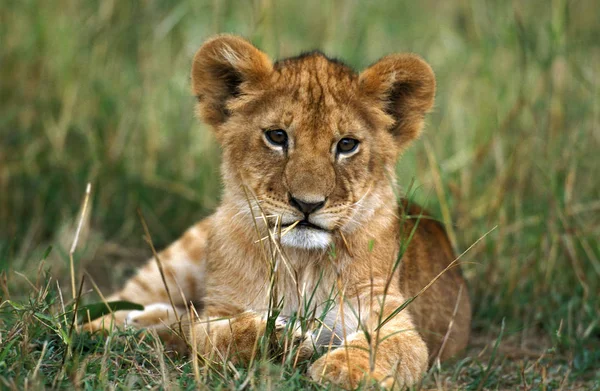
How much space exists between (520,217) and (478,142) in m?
0.73

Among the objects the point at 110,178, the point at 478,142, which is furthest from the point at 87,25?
the point at 478,142

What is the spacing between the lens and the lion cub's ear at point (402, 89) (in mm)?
3299

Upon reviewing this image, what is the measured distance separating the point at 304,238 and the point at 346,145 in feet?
1.31

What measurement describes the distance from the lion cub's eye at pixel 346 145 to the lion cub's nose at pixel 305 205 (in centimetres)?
28

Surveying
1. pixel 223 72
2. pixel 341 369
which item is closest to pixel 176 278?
pixel 223 72

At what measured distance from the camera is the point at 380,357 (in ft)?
9.45

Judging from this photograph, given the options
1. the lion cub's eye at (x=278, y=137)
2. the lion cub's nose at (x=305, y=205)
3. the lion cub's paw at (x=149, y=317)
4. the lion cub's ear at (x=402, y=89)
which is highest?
the lion cub's ear at (x=402, y=89)

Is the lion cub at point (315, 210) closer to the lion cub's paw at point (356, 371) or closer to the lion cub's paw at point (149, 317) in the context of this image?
the lion cub's paw at point (356, 371)

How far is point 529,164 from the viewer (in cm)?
488

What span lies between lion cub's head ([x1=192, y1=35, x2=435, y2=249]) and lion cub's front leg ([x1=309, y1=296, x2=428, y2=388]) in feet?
1.12

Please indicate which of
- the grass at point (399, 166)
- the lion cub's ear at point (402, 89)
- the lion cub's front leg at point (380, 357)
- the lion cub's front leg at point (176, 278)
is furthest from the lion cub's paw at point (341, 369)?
the lion cub's front leg at point (176, 278)

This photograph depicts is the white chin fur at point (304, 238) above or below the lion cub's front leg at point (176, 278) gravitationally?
above

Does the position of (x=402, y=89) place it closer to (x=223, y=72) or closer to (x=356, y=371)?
(x=223, y=72)

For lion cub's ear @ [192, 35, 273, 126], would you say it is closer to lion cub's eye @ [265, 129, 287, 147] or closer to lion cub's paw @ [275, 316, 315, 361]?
lion cub's eye @ [265, 129, 287, 147]
